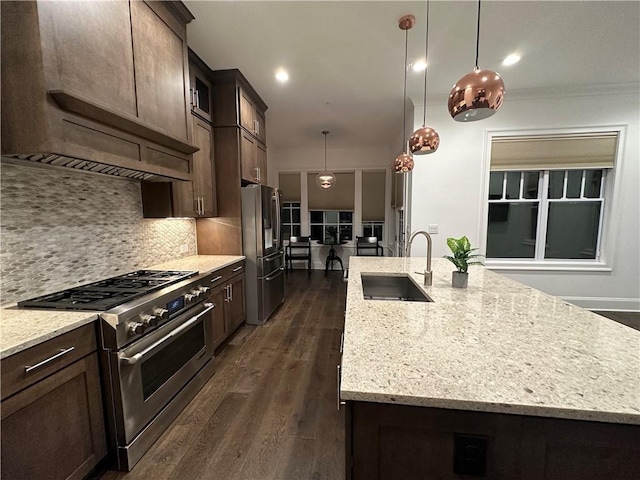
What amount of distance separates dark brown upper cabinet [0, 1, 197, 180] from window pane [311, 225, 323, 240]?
4478 millimetres

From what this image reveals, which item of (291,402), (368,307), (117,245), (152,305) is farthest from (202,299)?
(368,307)

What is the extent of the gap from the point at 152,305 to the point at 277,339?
1556 millimetres

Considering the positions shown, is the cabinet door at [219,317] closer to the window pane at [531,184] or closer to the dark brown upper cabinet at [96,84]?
the dark brown upper cabinet at [96,84]

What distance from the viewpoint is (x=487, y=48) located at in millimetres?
2432

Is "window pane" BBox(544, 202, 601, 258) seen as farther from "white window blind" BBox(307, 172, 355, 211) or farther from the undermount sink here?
"white window blind" BBox(307, 172, 355, 211)

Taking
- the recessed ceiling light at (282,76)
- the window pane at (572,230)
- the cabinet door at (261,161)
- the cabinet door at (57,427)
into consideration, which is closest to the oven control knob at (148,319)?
the cabinet door at (57,427)

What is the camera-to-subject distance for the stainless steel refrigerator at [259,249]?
2.98 meters

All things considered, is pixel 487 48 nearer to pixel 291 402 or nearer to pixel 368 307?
pixel 368 307

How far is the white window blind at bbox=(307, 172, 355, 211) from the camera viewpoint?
20.0 ft

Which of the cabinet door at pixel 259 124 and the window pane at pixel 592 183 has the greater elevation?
the cabinet door at pixel 259 124

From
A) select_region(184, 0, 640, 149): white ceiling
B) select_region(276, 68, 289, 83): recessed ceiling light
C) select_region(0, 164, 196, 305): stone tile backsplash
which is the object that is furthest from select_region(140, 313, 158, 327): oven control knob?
select_region(276, 68, 289, 83): recessed ceiling light

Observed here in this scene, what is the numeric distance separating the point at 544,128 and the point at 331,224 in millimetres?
4109

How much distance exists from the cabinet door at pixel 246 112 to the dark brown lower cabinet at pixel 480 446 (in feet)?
10.0

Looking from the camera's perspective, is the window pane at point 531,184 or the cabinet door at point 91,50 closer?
the cabinet door at point 91,50
